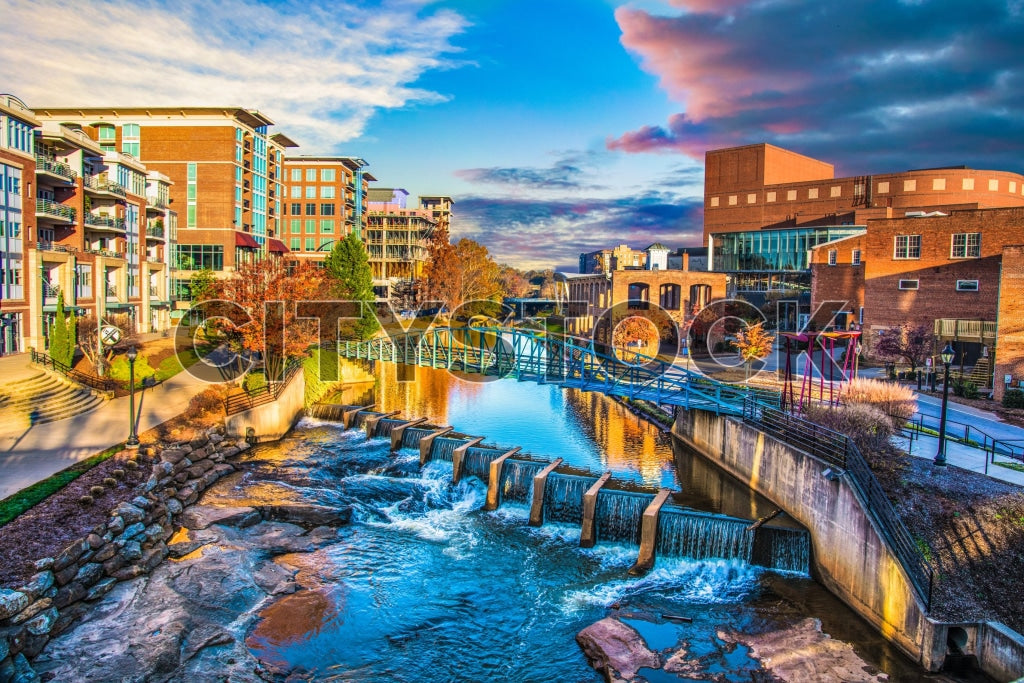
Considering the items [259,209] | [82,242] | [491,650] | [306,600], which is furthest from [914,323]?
[259,209]

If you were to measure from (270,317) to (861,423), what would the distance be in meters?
30.1

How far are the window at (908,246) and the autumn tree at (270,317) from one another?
37.8 m

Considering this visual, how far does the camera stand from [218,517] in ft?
66.3

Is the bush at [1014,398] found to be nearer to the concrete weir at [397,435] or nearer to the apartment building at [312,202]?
the concrete weir at [397,435]

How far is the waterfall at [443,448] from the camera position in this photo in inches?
1075

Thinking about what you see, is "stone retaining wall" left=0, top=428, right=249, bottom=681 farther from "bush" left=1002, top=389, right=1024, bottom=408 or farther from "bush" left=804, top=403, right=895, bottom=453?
"bush" left=1002, top=389, right=1024, bottom=408

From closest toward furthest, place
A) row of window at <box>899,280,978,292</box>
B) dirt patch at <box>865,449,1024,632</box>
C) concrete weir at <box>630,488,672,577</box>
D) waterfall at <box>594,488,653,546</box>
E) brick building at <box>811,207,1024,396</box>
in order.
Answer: dirt patch at <box>865,449,1024,632</box> < concrete weir at <box>630,488,672,577</box> < waterfall at <box>594,488,653,546</box> < brick building at <box>811,207,1024,396</box> < row of window at <box>899,280,978,292</box>

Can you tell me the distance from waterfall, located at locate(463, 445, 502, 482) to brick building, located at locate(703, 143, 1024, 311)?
44.5 metres

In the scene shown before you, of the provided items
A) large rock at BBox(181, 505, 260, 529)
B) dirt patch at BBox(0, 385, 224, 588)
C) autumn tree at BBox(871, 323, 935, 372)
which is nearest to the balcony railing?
dirt patch at BBox(0, 385, 224, 588)

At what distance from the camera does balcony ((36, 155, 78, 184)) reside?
3959 centimetres

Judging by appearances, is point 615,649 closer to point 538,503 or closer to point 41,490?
point 538,503

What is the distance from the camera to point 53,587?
14.1m

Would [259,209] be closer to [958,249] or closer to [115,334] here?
[115,334]

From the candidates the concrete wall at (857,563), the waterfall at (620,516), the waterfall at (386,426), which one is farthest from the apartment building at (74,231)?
the concrete wall at (857,563)
